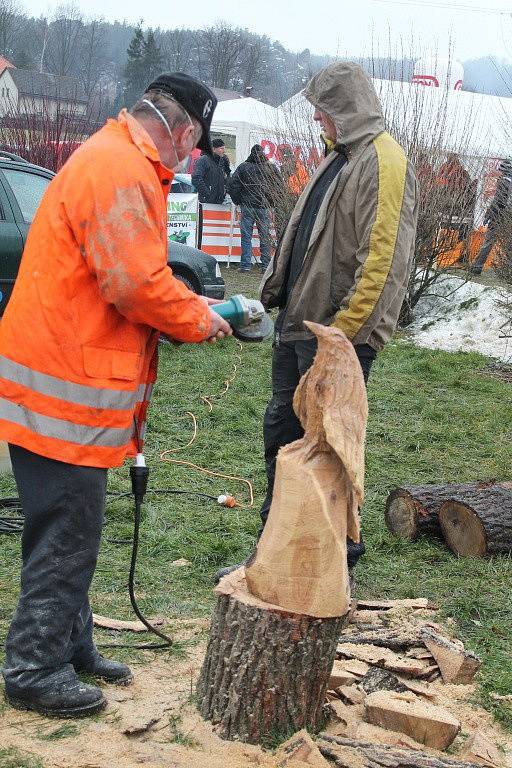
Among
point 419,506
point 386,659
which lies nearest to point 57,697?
point 386,659

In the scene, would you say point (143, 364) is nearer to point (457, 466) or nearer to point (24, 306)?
point (24, 306)

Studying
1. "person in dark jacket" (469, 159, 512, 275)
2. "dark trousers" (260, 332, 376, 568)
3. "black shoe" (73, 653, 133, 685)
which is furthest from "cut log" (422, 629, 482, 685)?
"person in dark jacket" (469, 159, 512, 275)

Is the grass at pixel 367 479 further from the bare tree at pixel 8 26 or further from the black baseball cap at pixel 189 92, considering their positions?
the bare tree at pixel 8 26

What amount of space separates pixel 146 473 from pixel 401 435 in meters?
4.09

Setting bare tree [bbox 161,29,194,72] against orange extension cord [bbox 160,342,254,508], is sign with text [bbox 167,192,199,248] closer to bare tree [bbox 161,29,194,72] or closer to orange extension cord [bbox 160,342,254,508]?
→ orange extension cord [bbox 160,342,254,508]

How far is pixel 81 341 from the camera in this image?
273cm

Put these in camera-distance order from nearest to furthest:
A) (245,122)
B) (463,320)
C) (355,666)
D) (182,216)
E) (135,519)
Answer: (135,519) < (355,666) < (463,320) < (182,216) < (245,122)

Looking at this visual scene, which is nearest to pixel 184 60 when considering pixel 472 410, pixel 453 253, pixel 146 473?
pixel 453 253

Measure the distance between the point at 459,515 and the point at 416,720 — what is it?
195 centimetres

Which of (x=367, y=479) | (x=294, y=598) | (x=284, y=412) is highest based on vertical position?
(x=284, y=412)

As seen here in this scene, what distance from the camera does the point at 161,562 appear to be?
4.43 metres

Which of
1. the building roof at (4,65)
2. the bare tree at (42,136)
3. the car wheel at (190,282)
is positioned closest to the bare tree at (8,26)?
the building roof at (4,65)

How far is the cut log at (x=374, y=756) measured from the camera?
2.71 meters

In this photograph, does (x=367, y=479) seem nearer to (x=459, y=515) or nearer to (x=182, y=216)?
(x=459, y=515)
